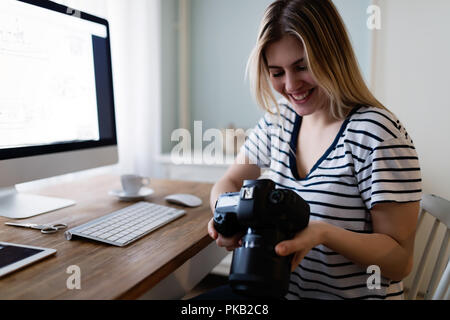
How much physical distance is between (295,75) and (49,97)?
1.99 feet

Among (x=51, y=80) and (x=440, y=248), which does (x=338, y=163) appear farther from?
(x=51, y=80)

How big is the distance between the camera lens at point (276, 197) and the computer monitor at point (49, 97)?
62 cm

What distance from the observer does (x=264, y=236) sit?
57 cm

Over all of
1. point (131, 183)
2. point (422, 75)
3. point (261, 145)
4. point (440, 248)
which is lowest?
point (440, 248)

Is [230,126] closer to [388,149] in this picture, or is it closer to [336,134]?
[336,134]

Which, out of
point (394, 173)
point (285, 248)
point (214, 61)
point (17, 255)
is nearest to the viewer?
point (285, 248)

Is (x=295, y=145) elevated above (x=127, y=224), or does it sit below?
above

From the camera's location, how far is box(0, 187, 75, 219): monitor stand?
3.03 ft

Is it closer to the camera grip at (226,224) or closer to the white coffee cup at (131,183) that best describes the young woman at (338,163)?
the camera grip at (226,224)

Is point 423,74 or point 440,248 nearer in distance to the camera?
point 440,248

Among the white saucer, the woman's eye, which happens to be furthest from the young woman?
the white saucer

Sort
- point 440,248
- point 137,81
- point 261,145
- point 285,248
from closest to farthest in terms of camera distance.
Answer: point 285,248
point 440,248
point 261,145
point 137,81

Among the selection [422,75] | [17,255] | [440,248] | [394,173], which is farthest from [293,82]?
[422,75]

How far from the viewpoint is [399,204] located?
0.76 metres
